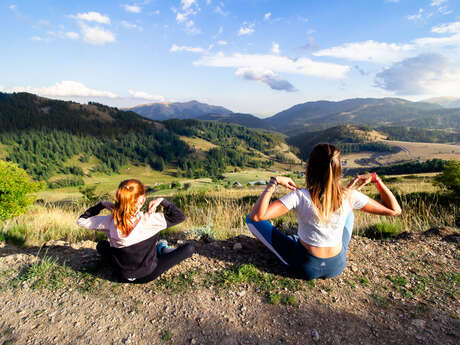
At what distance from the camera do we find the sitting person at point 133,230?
10.7 feet

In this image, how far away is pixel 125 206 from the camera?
3215 mm

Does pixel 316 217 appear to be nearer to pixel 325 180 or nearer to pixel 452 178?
pixel 325 180

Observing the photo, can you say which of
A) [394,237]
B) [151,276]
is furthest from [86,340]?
[394,237]

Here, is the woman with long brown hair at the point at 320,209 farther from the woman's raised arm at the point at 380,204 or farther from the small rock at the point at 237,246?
the small rock at the point at 237,246

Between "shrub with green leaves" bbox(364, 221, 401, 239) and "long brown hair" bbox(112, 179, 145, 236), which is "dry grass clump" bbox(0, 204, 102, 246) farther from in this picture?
"shrub with green leaves" bbox(364, 221, 401, 239)

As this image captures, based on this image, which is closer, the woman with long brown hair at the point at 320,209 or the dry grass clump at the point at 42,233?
the woman with long brown hair at the point at 320,209

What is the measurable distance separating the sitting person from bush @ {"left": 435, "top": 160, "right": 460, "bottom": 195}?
53.2 ft

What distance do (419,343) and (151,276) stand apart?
3.18m

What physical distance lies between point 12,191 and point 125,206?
8339mm

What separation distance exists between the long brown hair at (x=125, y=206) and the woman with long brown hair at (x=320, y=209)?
5.22 feet

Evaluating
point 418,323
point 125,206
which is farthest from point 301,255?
point 125,206

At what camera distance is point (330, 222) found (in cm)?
310

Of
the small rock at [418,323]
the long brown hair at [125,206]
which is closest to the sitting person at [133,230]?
the long brown hair at [125,206]

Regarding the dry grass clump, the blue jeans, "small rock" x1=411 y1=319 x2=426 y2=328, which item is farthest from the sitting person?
"small rock" x1=411 y1=319 x2=426 y2=328
